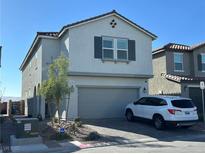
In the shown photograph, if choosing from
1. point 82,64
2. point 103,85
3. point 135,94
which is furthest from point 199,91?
point 82,64

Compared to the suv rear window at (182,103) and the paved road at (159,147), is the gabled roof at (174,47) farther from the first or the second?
the paved road at (159,147)

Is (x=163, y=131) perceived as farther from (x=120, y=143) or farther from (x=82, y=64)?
(x=82, y=64)

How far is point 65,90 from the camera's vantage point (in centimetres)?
1670

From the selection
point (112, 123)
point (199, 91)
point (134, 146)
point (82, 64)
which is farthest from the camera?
point (199, 91)

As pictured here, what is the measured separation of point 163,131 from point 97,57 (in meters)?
6.99

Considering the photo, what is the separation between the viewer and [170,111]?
16297 millimetres

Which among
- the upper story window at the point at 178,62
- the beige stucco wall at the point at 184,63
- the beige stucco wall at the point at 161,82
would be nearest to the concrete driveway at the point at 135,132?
the beige stucco wall at the point at 161,82

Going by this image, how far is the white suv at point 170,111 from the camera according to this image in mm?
16297

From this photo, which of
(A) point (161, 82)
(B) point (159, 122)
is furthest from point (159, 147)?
(A) point (161, 82)

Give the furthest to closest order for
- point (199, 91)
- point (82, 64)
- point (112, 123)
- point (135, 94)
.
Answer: point (199, 91), point (135, 94), point (82, 64), point (112, 123)

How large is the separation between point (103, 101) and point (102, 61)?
2844 mm

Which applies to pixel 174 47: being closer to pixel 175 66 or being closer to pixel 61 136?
pixel 175 66

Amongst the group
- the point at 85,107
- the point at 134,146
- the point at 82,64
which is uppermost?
the point at 82,64

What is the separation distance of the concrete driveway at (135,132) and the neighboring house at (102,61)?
2029mm
